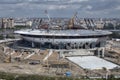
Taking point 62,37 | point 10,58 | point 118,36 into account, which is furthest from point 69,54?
point 118,36

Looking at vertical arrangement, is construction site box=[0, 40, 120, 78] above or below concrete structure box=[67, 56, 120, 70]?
above

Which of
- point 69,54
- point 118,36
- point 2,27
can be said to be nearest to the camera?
point 69,54

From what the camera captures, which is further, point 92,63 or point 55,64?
point 92,63

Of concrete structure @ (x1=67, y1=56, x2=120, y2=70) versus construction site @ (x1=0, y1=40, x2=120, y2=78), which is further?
concrete structure @ (x1=67, y1=56, x2=120, y2=70)

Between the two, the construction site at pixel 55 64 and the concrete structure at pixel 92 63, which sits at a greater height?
the construction site at pixel 55 64

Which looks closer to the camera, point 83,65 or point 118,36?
point 83,65

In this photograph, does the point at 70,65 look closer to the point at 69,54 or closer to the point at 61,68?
the point at 61,68

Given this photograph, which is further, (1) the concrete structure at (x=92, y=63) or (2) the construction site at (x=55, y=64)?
(1) the concrete structure at (x=92, y=63)

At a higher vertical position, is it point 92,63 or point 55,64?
point 55,64
